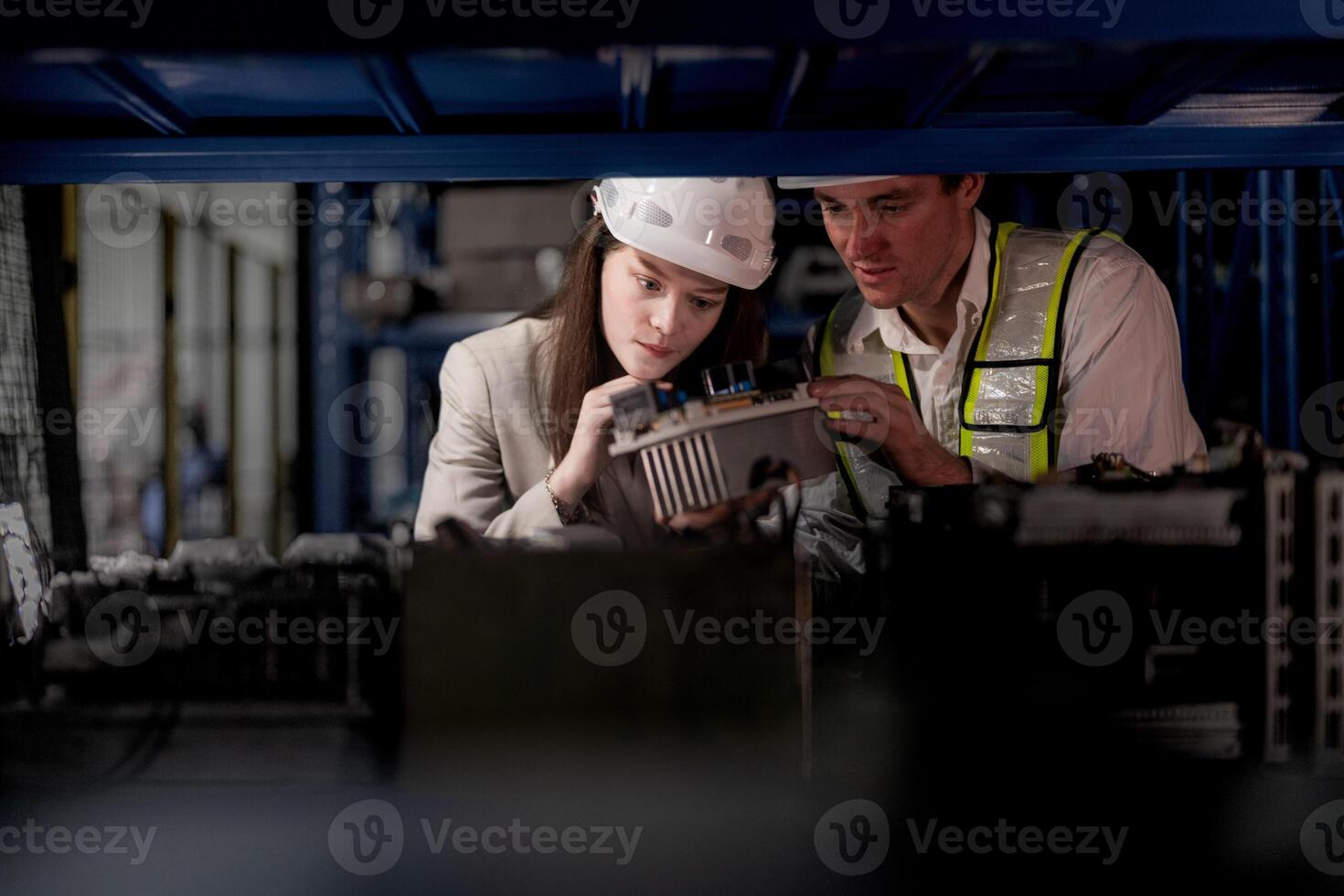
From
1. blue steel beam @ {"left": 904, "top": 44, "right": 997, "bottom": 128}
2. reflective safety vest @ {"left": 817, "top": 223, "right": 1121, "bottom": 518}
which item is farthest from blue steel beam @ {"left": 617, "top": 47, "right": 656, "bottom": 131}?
reflective safety vest @ {"left": 817, "top": 223, "right": 1121, "bottom": 518}

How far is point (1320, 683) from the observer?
1.44m

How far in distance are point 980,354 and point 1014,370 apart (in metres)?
0.08

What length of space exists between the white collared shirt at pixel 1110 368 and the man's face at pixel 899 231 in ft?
0.28

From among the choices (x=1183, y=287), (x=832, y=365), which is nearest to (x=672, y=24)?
(x=832, y=365)

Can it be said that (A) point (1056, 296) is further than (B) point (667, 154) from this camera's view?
Yes

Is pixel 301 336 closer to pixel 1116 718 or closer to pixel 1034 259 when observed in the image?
pixel 1034 259

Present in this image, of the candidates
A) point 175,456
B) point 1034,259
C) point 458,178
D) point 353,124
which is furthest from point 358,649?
point 175,456

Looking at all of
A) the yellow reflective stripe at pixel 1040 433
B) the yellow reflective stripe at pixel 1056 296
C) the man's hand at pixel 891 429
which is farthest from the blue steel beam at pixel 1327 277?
the man's hand at pixel 891 429

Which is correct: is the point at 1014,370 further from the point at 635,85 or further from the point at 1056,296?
the point at 635,85

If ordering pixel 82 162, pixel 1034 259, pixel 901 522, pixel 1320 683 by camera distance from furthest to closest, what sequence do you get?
1. pixel 1034 259
2. pixel 82 162
3. pixel 901 522
4. pixel 1320 683

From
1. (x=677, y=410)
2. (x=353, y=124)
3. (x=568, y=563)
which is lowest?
(x=568, y=563)

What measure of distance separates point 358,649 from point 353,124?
107cm

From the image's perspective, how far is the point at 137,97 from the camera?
1.61 meters

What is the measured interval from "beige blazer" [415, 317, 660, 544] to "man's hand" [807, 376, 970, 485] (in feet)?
1.85
